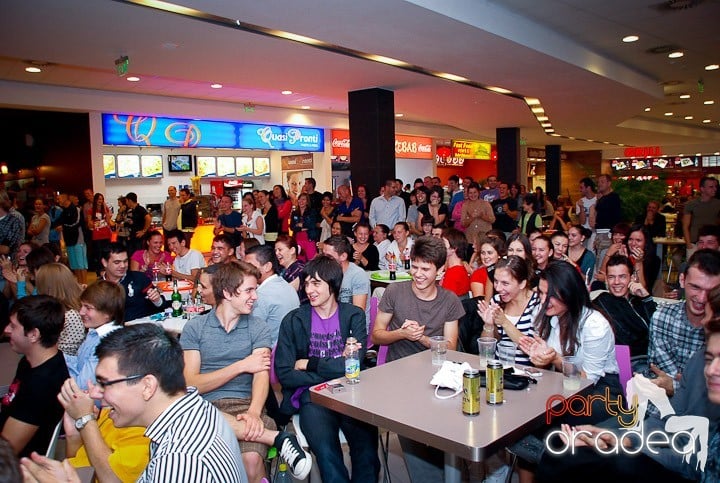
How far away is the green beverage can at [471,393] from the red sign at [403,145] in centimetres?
1264

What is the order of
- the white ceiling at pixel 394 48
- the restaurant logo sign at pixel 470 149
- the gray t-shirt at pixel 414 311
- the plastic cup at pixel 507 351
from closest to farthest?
the plastic cup at pixel 507 351, the gray t-shirt at pixel 414 311, the white ceiling at pixel 394 48, the restaurant logo sign at pixel 470 149

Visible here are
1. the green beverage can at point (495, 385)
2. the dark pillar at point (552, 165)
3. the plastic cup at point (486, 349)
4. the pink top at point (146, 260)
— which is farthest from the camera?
the dark pillar at point (552, 165)

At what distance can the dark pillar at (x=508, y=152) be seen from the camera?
14742mm

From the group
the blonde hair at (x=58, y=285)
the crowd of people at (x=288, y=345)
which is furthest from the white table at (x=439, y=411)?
the blonde hair at (x=58, y=285)

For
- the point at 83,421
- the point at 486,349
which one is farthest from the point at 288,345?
the point at 83,421

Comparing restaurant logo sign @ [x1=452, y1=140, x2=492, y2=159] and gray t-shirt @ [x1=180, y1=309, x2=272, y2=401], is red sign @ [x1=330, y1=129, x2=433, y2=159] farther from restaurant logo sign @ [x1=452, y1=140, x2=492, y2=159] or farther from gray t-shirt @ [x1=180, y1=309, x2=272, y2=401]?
gray t-shirt @ [x1=180, y1=309, x2=272, y2=401]

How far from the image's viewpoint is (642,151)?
79.9ft

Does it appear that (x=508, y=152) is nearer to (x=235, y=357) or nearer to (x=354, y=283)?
(x=354, y=283)

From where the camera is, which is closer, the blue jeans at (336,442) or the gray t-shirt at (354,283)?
the blue jeans at (336,442)

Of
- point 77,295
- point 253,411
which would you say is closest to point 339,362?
point 253,411

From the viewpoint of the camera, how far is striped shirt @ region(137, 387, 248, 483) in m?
1.66

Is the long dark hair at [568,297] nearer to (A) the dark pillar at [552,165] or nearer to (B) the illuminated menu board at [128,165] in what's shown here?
(B) the illuminated menu board at [128,165]

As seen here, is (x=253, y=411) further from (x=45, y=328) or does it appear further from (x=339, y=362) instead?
(x=45, y=328)

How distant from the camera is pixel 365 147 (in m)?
9.29
